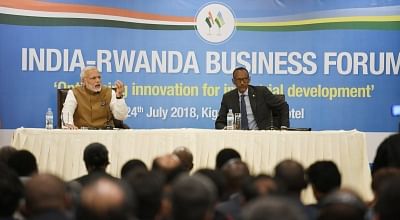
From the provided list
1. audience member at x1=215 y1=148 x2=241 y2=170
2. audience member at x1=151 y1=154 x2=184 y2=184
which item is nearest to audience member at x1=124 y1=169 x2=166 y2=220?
audience member at x1=151 y1=154 x2=184 y2=184

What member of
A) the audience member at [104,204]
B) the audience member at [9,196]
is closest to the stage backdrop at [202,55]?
the audience member at [9,196]

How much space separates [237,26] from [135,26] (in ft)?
4.12

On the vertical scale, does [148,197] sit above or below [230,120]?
below

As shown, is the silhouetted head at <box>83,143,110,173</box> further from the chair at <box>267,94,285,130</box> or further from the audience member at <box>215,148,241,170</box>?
the chair at <box>267,94,285,130</box>

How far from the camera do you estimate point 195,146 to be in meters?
7.50

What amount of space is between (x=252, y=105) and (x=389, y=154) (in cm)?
306

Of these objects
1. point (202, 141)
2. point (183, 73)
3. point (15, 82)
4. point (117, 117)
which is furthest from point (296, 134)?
point (15, 82)

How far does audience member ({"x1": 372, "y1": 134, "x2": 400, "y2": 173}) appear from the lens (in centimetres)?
546

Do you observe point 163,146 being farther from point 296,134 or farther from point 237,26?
point 237,26

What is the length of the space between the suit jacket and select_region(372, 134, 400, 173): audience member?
285 centimetres

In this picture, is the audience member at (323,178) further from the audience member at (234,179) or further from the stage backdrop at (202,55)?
the stage backdrop at (202,55)

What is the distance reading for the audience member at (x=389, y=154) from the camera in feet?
17.9

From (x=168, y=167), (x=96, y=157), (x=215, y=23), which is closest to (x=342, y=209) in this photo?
(x=168, y=167)

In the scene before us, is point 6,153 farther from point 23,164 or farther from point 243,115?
point 243,115
